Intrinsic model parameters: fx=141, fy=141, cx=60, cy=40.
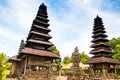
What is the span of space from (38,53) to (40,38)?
3.78 m

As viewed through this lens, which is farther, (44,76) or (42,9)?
(42,9)

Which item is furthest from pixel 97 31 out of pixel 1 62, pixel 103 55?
pixel 1 62

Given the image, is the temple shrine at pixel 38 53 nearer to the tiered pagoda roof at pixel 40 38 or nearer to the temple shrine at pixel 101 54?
the tiered pagoda roof at pixel 40 38

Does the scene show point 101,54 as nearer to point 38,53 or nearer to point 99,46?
point 99,46

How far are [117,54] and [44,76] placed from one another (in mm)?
24740

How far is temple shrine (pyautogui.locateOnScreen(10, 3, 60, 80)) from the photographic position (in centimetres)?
1988

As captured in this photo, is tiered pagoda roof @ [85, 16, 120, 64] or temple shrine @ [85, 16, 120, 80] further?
tiered pagoda roof @ [85, 16, 120, 64]

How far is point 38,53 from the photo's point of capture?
69.9 ft

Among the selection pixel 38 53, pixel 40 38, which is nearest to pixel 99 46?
pixel 40 38

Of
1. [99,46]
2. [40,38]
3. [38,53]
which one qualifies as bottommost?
[38,53]

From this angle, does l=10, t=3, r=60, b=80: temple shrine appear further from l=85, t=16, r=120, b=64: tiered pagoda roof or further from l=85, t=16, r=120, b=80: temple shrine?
l=85, t=16, r=120, b=64: tiered pagoda roof

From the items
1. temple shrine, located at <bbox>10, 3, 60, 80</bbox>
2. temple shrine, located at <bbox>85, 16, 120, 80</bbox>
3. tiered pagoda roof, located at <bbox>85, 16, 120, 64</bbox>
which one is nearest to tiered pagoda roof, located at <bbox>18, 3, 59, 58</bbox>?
temple shrine, located at <bbox>10, 3, 60, 80</bbox>

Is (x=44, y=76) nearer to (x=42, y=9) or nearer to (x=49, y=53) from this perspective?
(x=49, y=53)

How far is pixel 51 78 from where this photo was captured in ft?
66.6
